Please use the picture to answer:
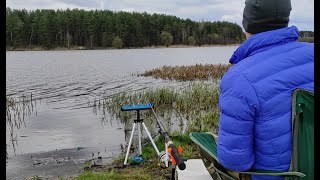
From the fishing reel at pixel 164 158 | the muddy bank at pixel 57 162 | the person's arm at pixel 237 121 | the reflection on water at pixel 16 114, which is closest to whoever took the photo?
the person's arm at pixel 237 121

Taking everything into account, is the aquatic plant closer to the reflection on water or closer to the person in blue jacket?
the reflection on water

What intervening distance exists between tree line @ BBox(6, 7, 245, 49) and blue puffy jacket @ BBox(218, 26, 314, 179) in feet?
337

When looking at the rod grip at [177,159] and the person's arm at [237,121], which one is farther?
the rod grip at [177,159]

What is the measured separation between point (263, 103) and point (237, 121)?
0.19 m

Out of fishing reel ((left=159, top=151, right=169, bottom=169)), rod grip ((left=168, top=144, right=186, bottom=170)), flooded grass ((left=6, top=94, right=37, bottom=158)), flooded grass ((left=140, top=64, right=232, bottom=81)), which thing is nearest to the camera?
Answer: rod grip ((left=168, top=144, right=186, bottom=170))

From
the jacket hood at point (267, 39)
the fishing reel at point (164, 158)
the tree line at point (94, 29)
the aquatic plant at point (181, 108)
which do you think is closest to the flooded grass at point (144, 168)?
the fishing reel at point (164, 158)

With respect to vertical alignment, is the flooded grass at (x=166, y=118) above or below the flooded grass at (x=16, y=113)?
above

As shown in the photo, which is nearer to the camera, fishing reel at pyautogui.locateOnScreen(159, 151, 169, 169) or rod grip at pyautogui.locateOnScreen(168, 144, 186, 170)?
rod grip at pyautogui.locateOnScreen(168, 144, 186, 170)

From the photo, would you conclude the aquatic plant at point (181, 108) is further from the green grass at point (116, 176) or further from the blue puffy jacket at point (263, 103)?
the blue puffy jacket at point (263, 103)

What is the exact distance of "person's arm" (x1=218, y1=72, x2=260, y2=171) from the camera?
7.71 feet

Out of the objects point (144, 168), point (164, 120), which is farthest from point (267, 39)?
point (164, 120)

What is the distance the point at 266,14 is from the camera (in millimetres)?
2568

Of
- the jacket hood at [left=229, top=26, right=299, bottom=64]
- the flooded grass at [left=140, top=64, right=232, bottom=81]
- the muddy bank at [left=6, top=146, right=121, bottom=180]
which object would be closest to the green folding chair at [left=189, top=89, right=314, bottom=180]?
the jacket hood at [left=229, top=26, right=299, bottom=64]

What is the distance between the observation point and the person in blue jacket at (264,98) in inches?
92.7
